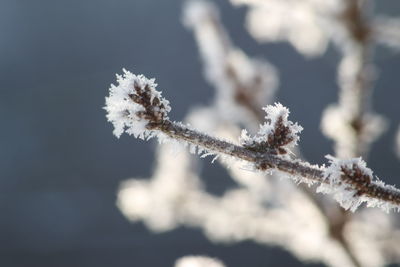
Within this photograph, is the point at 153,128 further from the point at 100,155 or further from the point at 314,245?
the point at 100,155

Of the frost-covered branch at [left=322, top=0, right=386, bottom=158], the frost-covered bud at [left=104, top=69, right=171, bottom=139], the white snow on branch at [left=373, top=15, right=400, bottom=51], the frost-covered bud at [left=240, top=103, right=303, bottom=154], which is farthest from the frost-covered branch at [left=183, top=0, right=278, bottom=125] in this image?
the frost-covered bud at [left=104, top=69, right=171, bottom=139]

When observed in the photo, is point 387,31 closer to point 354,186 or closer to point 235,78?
point 235,78

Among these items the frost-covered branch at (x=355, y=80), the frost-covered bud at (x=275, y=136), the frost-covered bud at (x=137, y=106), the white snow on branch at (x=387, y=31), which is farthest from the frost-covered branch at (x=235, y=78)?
the frost-covered bud at (x=137, y=106)

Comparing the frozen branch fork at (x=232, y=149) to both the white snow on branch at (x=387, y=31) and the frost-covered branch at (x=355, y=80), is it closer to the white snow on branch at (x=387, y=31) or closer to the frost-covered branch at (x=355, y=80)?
the frost-covered branch at (x=355, y=80)

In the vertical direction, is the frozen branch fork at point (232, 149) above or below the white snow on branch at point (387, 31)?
below

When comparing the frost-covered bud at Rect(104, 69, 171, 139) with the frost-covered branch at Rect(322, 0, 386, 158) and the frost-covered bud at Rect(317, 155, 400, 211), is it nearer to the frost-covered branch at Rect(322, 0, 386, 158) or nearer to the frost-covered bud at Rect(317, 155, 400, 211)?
the frost-covered bud at Rect(317, 155, 400, 211)

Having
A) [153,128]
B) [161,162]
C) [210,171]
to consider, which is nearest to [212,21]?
[161,162]

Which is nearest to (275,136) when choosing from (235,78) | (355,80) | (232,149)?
(232,149)

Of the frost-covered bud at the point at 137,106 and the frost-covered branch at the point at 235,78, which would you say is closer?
the frost-covered bud at the point at 137,106
